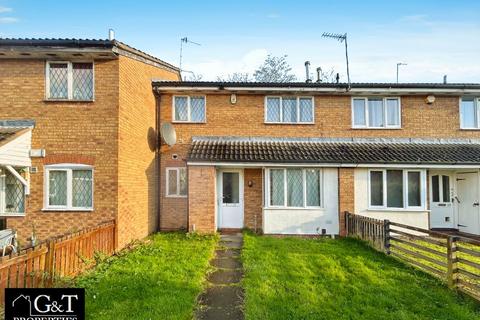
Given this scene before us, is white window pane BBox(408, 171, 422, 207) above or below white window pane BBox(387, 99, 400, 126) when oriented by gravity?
below

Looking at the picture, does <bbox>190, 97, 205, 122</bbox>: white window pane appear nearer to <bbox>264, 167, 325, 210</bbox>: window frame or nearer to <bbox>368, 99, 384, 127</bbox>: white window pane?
<bbox>264, 167, 325, 210</bbox>: window frame

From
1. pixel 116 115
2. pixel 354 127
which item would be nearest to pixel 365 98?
pixel 354 127

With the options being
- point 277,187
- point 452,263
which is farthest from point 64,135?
point 452,263

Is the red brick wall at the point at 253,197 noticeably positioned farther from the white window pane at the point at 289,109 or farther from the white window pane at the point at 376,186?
the white window pane at the point at 376,186

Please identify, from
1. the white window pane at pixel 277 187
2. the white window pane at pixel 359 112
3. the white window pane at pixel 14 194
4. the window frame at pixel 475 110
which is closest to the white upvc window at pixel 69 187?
the white window pane at pixel 14 194

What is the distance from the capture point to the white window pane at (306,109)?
14.9 metres

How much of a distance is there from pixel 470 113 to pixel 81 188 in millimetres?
16862

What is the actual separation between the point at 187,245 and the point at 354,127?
9.18 metres

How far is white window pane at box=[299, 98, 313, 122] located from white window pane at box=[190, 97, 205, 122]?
452 cm

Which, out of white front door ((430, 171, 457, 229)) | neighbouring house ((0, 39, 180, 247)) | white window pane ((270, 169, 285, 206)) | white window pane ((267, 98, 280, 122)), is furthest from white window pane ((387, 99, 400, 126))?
neighbouring house ((0, 39, 180, 247))

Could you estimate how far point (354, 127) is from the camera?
14820 millimetres

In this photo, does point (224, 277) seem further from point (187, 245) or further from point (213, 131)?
point (213, 131)

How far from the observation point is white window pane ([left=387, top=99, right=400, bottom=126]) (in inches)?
588

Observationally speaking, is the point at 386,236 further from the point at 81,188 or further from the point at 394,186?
the point at 81,188
